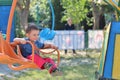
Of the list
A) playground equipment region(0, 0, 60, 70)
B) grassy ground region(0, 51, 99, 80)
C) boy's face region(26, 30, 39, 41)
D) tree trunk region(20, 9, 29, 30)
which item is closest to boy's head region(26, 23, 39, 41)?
boy's face region(26, 30, 39, 41)

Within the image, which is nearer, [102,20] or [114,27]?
[114,27]

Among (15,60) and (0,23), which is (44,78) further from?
(15,60)

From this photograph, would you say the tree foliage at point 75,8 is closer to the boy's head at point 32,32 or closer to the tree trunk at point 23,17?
the tree trunk at point 23,17

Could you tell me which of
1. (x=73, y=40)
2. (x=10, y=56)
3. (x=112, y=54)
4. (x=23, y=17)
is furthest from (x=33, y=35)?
(x=23, y=17)

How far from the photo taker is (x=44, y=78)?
7.77 meters

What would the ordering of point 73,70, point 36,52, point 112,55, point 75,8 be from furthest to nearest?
point 75,8 → point 73,70 → point 112,55 → point 36,52

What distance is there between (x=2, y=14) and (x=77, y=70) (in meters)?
2.70

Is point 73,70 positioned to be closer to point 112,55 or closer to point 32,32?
point 112,55

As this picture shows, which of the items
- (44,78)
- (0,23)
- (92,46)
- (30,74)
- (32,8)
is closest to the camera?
(44,78)

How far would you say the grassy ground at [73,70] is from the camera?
7887mm

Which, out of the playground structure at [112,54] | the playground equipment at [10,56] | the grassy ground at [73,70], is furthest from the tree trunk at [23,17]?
the playground equipment at [10,56]

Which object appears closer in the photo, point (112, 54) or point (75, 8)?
point (112, 54)

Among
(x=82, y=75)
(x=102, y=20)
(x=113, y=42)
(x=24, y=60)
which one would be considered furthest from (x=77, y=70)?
(x=102, y=20)

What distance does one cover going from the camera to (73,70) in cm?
892
